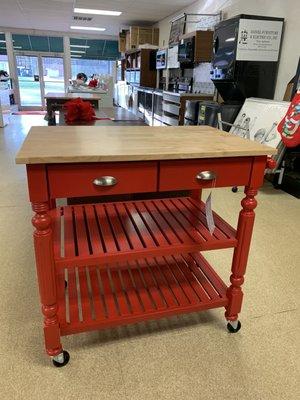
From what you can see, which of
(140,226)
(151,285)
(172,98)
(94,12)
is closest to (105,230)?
(140,226)

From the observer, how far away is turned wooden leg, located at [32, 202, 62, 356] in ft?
4.07

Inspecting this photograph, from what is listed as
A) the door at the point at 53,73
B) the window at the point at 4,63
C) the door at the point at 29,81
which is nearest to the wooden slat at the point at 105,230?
the door at the point at 53,73

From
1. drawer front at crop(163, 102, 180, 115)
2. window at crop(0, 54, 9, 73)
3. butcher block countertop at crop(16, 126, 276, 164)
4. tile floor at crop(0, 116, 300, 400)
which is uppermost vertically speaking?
window at crop(0, 54, 9, 73)

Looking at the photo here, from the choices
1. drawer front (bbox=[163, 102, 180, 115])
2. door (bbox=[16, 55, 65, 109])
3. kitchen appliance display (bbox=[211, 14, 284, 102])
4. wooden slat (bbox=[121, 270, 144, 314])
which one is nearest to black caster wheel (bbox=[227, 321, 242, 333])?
wooden slat (bbox=[121, 270, 144, 314])

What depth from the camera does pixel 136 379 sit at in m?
1.41

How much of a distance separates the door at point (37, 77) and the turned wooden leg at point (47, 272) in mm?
12303

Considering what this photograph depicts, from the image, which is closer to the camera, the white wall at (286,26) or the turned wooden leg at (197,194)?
the turned wooden leg at (197,194)

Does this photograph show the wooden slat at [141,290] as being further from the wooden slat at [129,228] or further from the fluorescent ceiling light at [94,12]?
the fluorescent ceiling light at [94,12]

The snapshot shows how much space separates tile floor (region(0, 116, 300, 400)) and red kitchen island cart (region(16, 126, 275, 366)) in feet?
0.41

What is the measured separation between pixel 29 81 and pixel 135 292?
12924 mm

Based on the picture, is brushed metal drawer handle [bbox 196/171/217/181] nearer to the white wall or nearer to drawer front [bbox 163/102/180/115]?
the white wall

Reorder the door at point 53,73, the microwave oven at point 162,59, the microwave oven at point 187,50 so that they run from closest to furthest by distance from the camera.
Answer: the microwave oven at point 187,50 < the microwave oven at point 162,59 < the door at point 53,73

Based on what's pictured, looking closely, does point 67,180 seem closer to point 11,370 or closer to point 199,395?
point 11,370

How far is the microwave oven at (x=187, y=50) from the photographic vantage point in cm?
564
